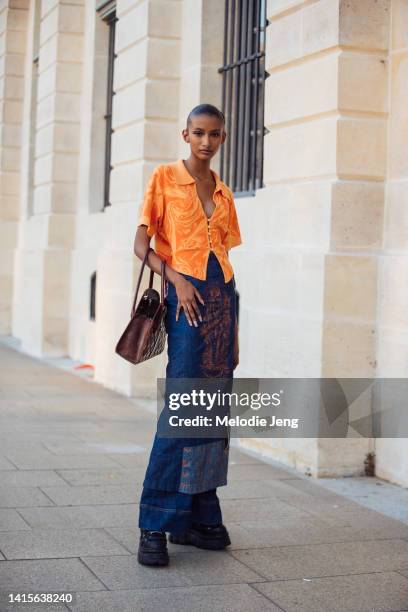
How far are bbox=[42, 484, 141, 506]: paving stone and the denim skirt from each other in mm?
1204

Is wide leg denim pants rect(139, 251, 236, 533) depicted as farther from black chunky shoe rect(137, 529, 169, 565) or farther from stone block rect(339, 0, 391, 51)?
stone block rect(339, 0, 391, 51)

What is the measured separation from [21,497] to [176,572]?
1594 millimetres

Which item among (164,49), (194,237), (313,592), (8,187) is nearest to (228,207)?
(194,237)

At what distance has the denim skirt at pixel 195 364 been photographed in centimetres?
463

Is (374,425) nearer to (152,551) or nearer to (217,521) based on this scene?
(217,521)

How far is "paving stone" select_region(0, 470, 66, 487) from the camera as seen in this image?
618cm

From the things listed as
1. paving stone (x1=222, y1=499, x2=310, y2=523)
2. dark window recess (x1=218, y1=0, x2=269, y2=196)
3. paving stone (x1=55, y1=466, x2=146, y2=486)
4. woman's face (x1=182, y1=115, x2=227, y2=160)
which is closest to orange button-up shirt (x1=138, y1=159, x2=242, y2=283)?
woman's face (x1=182, y1=115, x2=227, y2=160)

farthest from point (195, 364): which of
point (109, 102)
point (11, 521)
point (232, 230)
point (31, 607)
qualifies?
point (109, 102)

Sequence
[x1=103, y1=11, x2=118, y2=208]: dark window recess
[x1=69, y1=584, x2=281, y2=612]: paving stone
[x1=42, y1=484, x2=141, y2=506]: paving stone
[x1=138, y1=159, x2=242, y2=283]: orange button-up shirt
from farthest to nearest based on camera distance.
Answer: [x1=103, y1=11, x2=118, y2=208]: dark window recess → [x1=42, y1=484, x2=141, y2=506]: paving stone → [x1=138, y1=159, x2=242, y2=283]: orange button-up shirt → [x1=69, y1=584, x2=281, y2=612]: paving stone

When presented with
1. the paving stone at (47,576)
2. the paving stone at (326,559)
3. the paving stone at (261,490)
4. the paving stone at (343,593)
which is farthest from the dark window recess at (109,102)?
the paving stone at (343,593)

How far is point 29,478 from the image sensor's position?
20.8 feet

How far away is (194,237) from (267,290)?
8.75ft

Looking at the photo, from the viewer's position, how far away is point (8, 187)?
1708 cm

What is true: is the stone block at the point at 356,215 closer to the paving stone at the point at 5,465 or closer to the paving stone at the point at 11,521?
the paving stone at the point at 5,465
